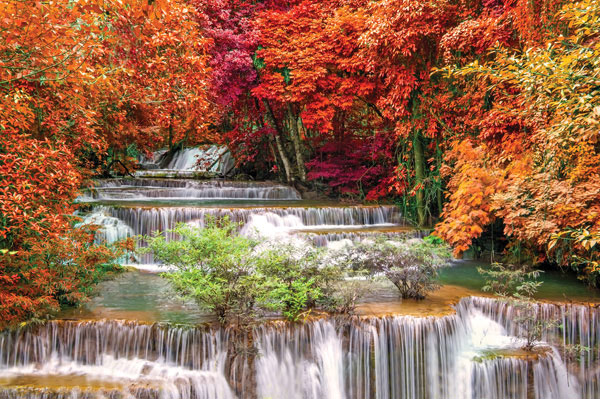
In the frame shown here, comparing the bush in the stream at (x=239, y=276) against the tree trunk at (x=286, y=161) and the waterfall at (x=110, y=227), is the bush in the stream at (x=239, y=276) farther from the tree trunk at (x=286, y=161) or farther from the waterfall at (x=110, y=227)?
the tree trunk at (x=286, y=161)

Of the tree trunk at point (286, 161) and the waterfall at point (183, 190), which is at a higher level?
the tree trunk at point (286, 161)

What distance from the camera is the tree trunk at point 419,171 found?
14047 millimetres

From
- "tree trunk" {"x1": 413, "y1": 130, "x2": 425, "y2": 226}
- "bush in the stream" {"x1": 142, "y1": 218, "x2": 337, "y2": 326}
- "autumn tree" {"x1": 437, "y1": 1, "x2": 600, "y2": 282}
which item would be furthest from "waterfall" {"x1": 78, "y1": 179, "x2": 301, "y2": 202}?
"bush in the stream" {"x1": 142, "y1": 218, "x2": 337, "y2": 326}

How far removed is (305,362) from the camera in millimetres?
6855

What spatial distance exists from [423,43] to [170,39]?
7.49 meters

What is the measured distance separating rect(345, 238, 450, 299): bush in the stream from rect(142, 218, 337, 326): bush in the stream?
0.92 m

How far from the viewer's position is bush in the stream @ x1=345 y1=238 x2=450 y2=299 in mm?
8000

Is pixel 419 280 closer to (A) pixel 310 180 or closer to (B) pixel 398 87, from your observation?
(B) pixel 398 87

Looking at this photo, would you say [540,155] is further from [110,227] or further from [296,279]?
[110,227]

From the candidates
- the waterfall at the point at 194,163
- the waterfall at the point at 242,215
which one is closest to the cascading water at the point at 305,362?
the waterfall at the point at 242,215

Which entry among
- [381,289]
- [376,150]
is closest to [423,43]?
[376,150]

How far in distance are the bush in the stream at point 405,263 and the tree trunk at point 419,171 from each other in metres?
5.95

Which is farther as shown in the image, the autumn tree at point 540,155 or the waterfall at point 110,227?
the waterfall at point 110,227

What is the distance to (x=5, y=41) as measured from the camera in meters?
5.32
